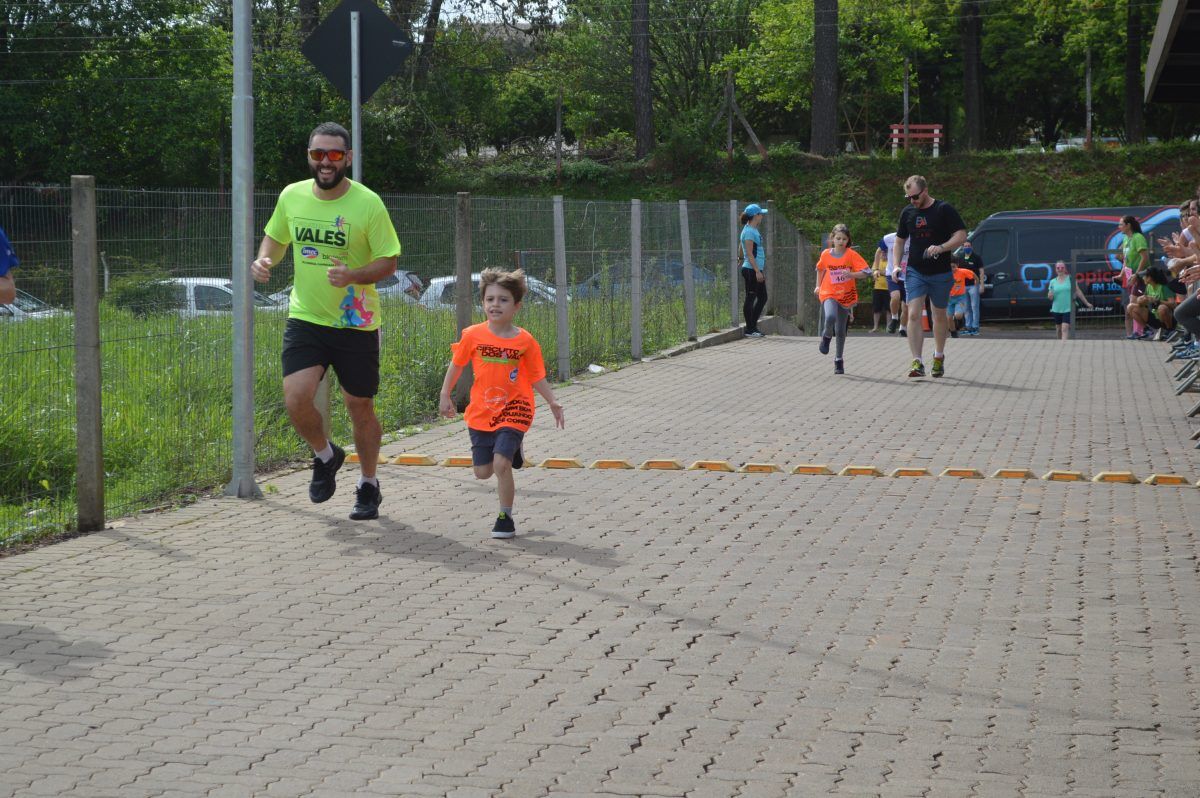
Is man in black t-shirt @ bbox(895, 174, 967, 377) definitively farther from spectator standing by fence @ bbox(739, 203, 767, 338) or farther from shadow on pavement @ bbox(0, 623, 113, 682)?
shadow on pavement @ bbox(0, 623, 113, 682)

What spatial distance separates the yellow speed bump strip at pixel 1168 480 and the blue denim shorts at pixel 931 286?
20.1 feet

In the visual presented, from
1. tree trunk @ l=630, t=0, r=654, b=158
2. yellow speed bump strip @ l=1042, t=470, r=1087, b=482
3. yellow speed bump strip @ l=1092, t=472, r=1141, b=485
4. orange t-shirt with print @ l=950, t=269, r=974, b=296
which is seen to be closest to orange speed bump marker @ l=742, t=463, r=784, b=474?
yellow speed bump strip @ l=1042, t=470, r=1087, b=482

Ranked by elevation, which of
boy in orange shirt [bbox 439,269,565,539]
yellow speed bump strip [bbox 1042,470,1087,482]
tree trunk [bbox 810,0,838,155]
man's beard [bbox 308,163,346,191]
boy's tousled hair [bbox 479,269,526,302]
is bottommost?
yellow speed bump strip [bbox 1042,470,1087,482]

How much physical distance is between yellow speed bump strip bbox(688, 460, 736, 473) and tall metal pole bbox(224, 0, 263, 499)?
2.86 meters

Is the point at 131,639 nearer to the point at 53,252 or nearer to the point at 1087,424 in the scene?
the point at 53,252

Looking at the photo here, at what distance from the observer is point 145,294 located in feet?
28.6

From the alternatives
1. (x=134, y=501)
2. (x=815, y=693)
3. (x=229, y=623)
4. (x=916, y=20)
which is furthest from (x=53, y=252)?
(x=916, y=20)

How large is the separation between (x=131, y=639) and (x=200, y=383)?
396cm

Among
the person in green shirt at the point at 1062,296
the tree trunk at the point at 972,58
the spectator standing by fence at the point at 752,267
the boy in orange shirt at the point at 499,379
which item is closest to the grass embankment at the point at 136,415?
the boy in orange shirt at the point at 499,379

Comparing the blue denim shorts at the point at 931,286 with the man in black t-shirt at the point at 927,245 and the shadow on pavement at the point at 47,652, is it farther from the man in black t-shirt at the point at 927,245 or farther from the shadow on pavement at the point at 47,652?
the shadow on pavement at the point at 47,652

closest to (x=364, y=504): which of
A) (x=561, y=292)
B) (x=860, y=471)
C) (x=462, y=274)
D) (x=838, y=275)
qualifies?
(x=860, y=471)

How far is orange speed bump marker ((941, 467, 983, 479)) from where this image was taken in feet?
31.6

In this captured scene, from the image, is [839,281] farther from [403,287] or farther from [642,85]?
[642,85]

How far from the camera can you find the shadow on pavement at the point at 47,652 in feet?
17.1
